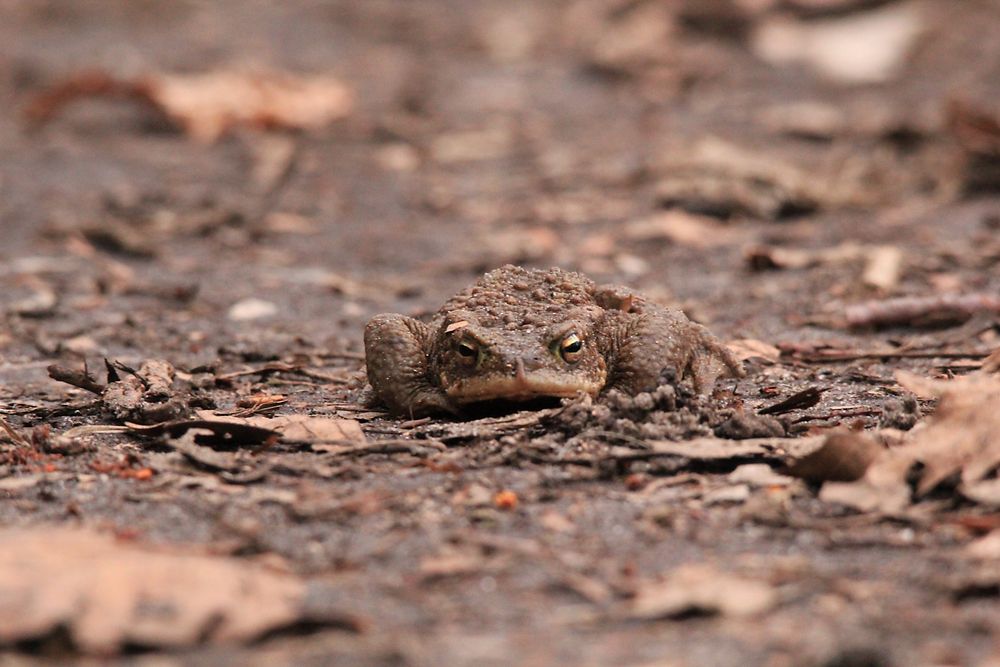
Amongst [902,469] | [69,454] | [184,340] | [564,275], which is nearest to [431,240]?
[184,340]

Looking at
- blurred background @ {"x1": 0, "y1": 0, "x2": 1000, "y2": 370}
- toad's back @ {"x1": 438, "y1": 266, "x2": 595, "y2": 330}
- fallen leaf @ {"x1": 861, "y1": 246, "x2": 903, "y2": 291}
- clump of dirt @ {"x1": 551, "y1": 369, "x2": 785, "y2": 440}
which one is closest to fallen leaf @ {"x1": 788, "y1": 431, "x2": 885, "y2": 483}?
clump of dirt @ {"x1": 551, "y1": 369, "x2": 785, "y2": 440}

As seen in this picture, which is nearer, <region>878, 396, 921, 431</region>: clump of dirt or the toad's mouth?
<region>878, 396, 921, 431</region>: clump of dirt

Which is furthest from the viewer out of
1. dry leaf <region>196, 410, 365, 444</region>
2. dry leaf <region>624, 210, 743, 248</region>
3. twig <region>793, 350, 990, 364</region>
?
dry leaf <region>624, 210, 743, 248</region>

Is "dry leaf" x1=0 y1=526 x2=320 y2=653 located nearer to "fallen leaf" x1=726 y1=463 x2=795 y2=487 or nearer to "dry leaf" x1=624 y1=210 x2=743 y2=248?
"fallen leaf" x1=726 y1=463 x2=795 y2=487

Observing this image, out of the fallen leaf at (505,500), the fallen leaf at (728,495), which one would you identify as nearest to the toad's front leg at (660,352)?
the fallen leaf at (728,495)

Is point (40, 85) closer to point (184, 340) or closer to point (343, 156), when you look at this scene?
point (343, 156)

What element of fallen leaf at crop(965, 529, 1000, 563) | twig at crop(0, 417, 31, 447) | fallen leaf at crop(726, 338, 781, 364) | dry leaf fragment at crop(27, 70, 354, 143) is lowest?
fallen leaf at crop(965, 529, 1000, 563)

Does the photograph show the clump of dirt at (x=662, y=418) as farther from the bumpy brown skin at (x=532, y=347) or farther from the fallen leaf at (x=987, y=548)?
the fallen leaf at (x=987, y=548)

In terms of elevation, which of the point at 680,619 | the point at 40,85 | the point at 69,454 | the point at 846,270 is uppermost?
the point at 40,85
